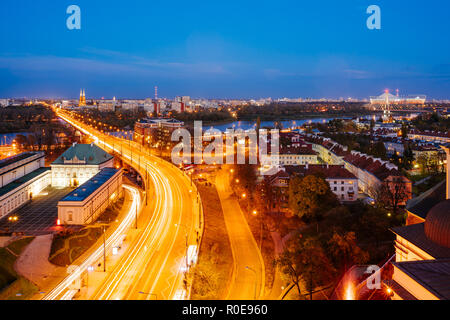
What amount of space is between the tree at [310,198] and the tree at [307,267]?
3927mm

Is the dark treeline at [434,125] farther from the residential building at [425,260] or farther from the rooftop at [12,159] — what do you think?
the rooftop at [12,159]

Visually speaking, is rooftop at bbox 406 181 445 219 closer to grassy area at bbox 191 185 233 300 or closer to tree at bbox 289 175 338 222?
tree at bbox 289 175 338 222

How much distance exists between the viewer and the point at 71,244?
1030cm

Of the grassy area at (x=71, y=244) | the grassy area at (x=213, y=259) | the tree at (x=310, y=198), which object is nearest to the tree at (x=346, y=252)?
the grassy area at (x=213, y=259)

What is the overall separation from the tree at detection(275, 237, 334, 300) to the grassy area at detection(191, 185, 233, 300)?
4.65 feet

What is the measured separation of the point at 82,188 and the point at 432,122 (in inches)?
1748

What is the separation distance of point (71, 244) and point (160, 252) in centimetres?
297

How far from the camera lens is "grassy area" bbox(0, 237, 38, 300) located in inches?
313

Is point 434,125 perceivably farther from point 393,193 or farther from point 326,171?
point 393,193

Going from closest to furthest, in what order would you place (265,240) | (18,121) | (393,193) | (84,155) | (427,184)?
(265,240) < (393,193) < (427,184) < (84,155) < (18,121)

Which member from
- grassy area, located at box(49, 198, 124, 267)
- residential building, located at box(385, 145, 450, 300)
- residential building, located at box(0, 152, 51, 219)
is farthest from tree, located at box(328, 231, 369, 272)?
residential building, located at box(0, 152, 51, 219)

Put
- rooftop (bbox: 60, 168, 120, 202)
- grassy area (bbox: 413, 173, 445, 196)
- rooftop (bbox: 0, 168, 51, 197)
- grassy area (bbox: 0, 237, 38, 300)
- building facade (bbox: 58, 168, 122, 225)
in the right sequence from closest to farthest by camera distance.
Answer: grassy area (bbox: 0, 237, 38, 300) → building facade (bbox: 58, 168, 122, 225) → rooftop (bbox: 60, 168, 120, 202) → rooftop (bbox: 0, 168, 51, 197) → grassy area (bbox: 413, 173, 445, 196)

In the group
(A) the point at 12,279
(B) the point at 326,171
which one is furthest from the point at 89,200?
(B) the point at 326,171
